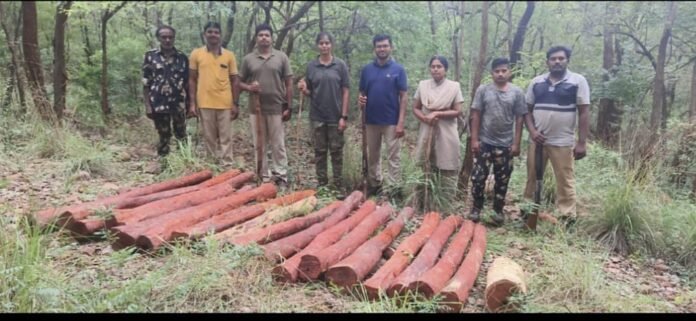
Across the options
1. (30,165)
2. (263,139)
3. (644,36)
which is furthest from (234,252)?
(644,36)

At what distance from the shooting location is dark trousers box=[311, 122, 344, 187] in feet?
19.7

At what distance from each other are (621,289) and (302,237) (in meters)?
2.45

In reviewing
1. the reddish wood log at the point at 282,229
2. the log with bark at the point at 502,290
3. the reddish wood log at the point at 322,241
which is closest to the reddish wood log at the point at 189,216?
the reddish wood log at the point at 282,229

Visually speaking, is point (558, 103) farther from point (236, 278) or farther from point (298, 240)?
point (236, 278)

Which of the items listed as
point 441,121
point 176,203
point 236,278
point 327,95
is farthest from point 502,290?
point 327,95

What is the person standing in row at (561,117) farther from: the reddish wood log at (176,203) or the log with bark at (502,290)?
the reddish wood log at (176,203)

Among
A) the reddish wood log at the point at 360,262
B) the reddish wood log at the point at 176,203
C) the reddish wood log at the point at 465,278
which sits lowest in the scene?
the reddish wood log at the point at 465,278

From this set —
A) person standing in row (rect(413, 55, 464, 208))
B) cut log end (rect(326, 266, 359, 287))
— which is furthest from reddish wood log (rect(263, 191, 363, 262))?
person standing in row (rect(413, 55, 464, 208))

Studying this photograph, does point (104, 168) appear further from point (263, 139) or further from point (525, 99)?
point (525, 99)

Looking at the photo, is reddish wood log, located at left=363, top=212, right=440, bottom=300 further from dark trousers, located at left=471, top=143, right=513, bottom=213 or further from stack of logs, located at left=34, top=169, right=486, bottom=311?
dark trousers, located at left=471, top=143, right=513, bottom=213

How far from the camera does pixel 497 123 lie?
16.7 feet

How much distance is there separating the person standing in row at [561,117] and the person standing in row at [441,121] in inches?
30.6

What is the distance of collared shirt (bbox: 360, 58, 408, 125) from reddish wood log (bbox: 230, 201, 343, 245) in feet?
4.47

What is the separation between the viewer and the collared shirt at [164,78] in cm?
614
